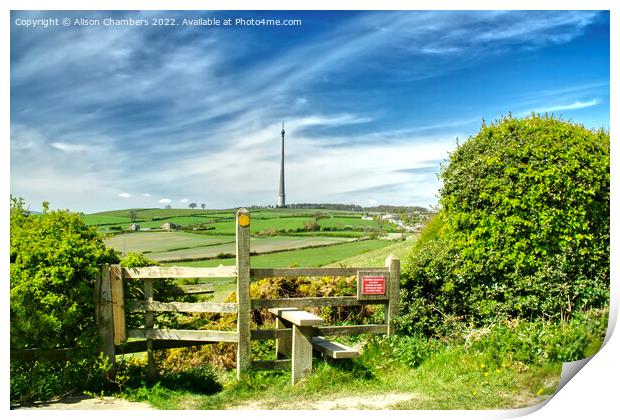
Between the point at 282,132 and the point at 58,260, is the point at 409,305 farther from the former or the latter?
the point at 58,260

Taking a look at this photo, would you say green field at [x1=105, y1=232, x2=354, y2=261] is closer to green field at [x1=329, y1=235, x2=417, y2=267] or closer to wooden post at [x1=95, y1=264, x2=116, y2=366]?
green field at [x1=329, y1=235, x2=417, y2=267]

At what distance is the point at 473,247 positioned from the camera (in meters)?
8.93

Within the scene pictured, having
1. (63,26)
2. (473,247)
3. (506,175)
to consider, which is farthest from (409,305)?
(63,26)

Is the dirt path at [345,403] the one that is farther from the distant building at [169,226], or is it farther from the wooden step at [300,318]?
the distant building at [169,226]

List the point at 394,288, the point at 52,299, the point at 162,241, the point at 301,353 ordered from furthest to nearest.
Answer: the point at 162,241 → the point at 394,288 → the point at 301,353 → the point at 52,299

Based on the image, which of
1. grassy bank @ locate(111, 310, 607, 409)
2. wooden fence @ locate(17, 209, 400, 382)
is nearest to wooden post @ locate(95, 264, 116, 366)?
wooden fence @ locate(17, 209, 400, 382)

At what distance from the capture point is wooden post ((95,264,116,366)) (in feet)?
25.9

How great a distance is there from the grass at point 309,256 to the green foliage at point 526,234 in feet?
10.7

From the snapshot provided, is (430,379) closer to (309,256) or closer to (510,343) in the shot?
(510,343)

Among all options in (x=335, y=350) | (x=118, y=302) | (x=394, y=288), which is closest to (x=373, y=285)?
(x=394, y=288)

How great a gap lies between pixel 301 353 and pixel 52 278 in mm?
3294

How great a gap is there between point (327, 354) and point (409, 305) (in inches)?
72.3

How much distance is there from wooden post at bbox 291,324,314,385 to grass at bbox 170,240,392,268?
3203mm

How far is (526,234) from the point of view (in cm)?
859
